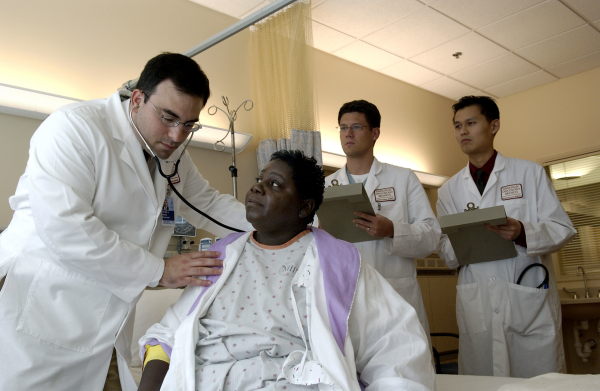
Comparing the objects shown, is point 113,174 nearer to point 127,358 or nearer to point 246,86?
point 127,358

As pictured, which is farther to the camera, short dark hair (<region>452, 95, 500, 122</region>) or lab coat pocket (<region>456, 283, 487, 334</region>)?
short dark hair (<region>452, 95, 500, 122</region>)

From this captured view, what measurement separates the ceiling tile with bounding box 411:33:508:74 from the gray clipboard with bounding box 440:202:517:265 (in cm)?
252

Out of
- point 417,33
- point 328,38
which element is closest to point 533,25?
point 417,33

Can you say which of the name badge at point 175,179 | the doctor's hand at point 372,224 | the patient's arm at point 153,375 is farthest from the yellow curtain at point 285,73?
the patient's arm at point 153,375

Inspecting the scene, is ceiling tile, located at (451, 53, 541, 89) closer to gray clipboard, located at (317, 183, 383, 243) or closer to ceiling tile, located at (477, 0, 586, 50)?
ceiling tile, located at (477, 0, 586, 50)

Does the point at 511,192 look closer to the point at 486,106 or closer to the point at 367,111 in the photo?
the point at 486,106

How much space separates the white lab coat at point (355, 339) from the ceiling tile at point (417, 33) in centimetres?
305

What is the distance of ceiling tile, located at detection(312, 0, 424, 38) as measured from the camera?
12.1 ft

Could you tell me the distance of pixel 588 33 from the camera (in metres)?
4.30

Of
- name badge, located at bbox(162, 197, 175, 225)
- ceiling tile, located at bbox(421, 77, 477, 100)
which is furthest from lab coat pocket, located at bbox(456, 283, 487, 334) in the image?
ceiling tile, located at bbox(421, 77, 477, 100)

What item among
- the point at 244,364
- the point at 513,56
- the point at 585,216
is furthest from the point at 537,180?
the point at 585,216

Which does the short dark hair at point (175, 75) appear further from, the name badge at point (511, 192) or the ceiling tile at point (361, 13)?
the ceiling tile at point (361, 13)

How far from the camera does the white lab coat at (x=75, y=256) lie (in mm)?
1328

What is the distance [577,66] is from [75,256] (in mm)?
5090
